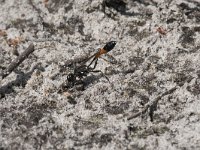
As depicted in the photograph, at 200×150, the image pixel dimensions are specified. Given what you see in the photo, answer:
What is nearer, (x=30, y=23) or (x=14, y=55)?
(x=14, y=55)

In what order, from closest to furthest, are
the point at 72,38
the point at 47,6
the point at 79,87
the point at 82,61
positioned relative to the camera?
1. the point at 79,87
2. the point at 82,61
3. the point at 72,38
4. the point at 47,6

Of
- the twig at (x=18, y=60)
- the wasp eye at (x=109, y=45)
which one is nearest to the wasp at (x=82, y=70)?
the wasp eye at (x=109, y=45)

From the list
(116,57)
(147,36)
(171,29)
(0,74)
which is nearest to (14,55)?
(0,74)

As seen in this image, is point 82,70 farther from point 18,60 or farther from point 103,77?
point 18,60

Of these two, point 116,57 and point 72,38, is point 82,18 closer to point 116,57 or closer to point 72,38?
point 72,38

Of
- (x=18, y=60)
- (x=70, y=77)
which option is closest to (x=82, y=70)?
(x=70, y=77)

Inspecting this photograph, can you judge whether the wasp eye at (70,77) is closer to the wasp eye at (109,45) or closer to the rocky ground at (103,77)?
the rocky ground at (103,77)
